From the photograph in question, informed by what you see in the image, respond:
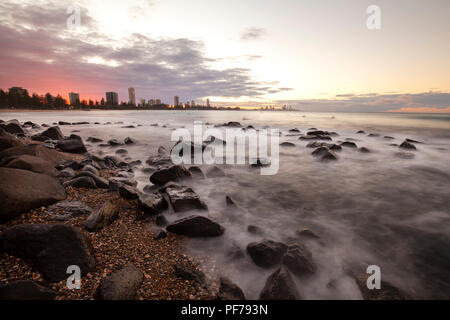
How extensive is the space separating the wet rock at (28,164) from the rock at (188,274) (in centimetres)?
495

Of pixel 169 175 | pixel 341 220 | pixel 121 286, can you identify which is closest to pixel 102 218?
pixel 121 286

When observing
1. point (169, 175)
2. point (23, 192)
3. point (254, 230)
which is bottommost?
point (254, 230)

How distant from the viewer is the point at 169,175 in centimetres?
691

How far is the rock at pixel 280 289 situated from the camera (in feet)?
8.99

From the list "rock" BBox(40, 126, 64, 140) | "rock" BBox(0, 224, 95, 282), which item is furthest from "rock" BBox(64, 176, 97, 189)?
"rock" BBox(40, 126, 64, 140)

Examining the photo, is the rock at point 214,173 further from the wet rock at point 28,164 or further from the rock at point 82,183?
the wet rock at point 28,164

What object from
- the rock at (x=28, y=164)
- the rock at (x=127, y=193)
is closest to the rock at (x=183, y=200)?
the rock at (x=127, y=193)

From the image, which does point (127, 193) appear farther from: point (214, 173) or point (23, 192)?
point (214, 173)

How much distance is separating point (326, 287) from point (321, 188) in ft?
15.3

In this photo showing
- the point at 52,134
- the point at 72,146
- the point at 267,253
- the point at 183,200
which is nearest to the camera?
the point at 267,253

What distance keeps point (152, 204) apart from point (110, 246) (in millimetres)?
1421

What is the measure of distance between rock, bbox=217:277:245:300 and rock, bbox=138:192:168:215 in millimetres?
2419

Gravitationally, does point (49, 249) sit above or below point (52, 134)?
below

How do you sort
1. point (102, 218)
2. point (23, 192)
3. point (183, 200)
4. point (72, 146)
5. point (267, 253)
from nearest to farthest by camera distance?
point (267, 253), point (23, 192), point (102, 218), point (183, 200), point (72, 146)
